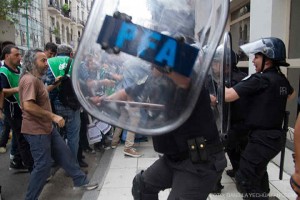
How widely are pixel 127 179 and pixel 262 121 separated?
2.02 meters

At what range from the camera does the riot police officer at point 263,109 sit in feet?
9.07

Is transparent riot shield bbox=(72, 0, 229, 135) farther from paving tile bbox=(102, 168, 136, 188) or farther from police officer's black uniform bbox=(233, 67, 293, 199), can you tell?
paving tile bbox=(102, 168, 136, 188)

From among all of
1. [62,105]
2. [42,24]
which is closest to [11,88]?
[62,105]

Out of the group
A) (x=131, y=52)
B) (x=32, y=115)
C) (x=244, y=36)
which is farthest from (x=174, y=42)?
(x=244, y=36)

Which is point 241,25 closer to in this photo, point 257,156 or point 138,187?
point 257,156

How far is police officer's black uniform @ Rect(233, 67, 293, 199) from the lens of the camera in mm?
2760

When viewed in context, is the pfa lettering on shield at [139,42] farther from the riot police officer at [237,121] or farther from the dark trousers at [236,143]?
the dark trousers at [236,143]

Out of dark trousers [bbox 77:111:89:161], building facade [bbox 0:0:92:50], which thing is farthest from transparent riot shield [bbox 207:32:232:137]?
building facade [bbox 0:0:92:50]

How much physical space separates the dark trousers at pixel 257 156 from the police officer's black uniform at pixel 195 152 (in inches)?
39.0

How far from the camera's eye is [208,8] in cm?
155

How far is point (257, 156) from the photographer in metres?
2.83

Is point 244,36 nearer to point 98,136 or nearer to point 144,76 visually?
point 98,136

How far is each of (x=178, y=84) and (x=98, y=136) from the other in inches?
158

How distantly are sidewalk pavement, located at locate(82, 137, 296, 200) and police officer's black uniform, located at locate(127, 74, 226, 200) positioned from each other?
169 cm
